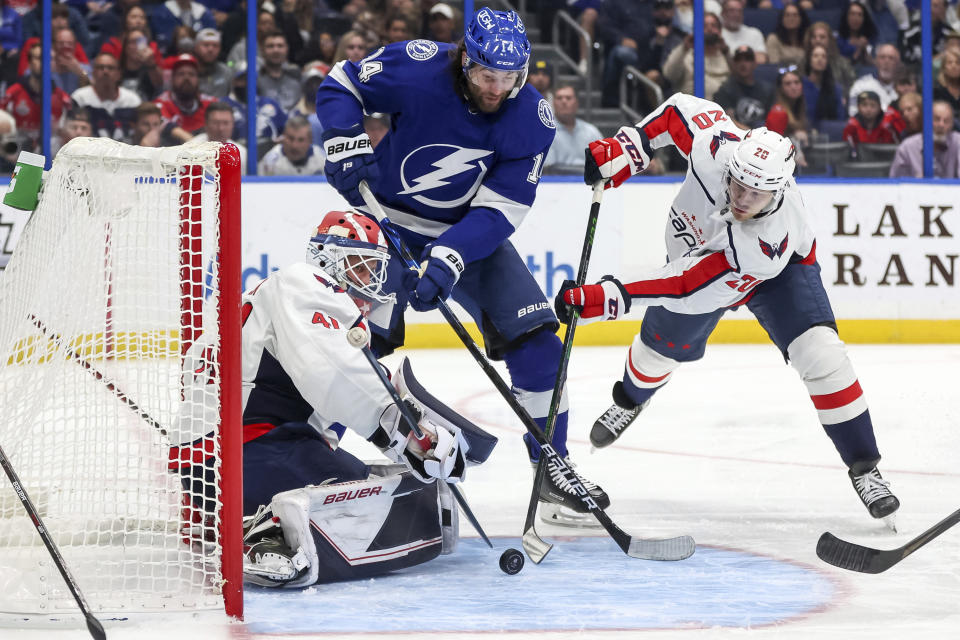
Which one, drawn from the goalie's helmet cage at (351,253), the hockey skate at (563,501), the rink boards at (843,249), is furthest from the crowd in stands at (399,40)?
the goalie's helmet cage at (351,253)

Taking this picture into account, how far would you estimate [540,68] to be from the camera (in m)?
6.54

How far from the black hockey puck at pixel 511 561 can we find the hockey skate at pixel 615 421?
3.93ft

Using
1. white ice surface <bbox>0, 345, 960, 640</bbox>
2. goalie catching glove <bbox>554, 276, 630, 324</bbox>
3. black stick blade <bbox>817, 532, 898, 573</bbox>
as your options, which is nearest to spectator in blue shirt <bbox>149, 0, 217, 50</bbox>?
white ice surface <bbox>0, 345, 960, 640</bbox>

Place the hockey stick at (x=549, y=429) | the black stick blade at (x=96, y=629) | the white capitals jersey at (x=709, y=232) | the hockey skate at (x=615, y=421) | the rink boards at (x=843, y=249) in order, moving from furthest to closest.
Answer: the rink boards at (x=843, y=249)
the hockey skate at (x=615, y=421)
the white capitals jersey at (x=709, y=232)
the hockey stick at (x=549, y=429)
the black stick blade at (x=96, y=629)

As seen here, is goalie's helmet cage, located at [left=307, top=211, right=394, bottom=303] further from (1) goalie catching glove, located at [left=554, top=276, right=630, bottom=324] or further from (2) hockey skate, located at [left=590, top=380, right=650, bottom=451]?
(2) hockey skate, located at [left=590, top=380, right=650, bottom=451]

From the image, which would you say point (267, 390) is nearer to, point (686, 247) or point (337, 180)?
point (337, 180)

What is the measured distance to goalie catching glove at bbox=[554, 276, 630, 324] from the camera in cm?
300

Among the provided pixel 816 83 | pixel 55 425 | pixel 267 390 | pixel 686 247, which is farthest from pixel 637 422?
pixel 816 83

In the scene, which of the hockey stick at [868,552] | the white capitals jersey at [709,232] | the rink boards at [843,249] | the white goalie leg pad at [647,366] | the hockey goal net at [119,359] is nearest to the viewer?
the hockey goal net at [119,359]

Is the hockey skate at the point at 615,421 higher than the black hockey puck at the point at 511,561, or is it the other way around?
the black hockey puck at the point at 511,561

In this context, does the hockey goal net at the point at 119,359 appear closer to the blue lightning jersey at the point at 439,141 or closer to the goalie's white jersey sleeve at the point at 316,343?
the goalie's white jersey sleeve at the point at 316,343

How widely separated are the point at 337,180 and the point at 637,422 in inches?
69.9

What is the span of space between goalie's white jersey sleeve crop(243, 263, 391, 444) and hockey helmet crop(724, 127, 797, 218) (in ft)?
3.17

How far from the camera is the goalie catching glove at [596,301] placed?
300 cm
